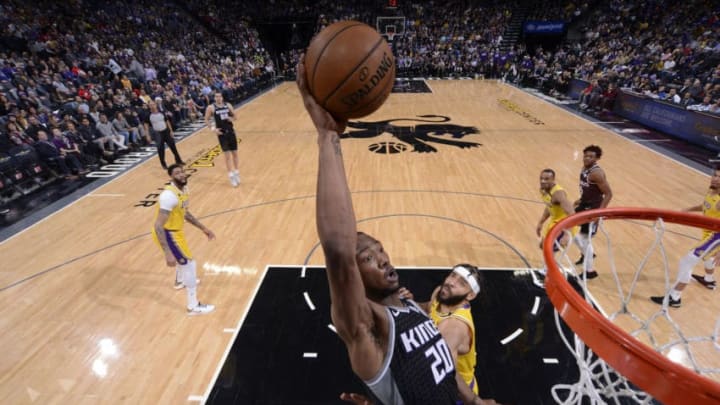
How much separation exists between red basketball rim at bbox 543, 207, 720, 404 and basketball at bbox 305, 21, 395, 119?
1.26 metres

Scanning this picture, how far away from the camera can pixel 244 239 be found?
577 centimetres

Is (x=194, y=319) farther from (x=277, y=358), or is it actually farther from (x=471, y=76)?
(x=471, y=76)

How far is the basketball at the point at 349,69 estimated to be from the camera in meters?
1.38

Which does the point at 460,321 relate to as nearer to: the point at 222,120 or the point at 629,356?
the point at 629,356

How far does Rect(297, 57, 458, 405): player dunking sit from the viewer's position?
111cm

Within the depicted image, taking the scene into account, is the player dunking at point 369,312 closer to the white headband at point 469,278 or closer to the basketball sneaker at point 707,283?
the white headband at point 469,278

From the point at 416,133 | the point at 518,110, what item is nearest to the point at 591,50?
the point at 518,110

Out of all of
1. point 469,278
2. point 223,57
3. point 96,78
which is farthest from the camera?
point 223,57

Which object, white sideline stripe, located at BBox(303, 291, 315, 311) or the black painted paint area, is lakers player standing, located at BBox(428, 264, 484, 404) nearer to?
the black painted paint area

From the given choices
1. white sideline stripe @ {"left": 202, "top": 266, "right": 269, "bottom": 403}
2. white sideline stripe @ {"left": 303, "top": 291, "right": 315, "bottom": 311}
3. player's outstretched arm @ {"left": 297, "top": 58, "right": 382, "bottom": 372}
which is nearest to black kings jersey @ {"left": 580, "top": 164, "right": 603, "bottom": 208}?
white sideline stripe @ {"left": 303, "top": 291, "right": 315, "bottom": 311}

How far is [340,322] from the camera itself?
120 cm

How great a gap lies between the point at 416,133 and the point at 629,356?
33.3 ft

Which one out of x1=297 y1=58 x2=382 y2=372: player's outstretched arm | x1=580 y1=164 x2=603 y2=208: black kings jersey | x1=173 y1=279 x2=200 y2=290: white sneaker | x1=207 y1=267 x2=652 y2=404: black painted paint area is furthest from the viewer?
x1=173 y1=279 x2=200 y2=290: white sneaker

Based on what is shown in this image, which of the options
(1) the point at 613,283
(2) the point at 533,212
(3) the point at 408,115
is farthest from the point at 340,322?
(3) the point at 408,115
